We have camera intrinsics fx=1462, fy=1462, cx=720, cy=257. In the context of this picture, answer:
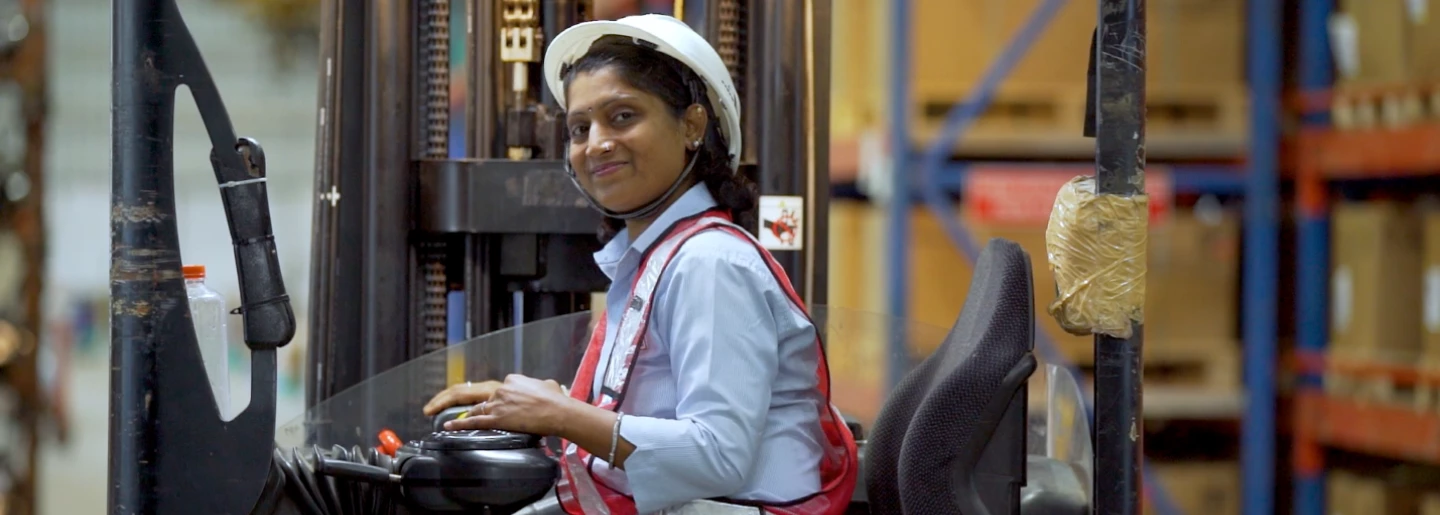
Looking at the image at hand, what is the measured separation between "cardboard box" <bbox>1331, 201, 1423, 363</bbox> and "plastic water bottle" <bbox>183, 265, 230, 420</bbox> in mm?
5109

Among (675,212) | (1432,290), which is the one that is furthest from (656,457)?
(1432,290)

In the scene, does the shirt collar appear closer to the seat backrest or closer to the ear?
the ear

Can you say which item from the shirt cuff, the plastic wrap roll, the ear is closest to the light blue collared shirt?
the shirt cuff

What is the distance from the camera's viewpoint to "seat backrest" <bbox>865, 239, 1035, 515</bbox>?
198 centimetres

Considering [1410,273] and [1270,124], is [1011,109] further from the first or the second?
[1410,273]

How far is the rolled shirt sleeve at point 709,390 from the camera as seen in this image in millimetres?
1930

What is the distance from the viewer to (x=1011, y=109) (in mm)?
6539

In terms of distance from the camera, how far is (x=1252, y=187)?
6.43 m

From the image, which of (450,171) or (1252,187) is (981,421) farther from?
(1252,187)

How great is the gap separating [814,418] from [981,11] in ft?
15.4

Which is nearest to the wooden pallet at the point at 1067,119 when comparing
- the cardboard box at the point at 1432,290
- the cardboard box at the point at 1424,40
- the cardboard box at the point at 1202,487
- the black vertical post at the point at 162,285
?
the cardboard box at the point at 1424,40

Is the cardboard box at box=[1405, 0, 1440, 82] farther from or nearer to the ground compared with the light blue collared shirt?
farther from the ground

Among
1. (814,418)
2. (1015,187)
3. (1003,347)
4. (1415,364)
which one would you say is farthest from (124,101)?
(1415,364)

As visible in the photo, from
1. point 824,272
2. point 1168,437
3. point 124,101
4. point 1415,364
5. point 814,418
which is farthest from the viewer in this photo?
point 1168,437
